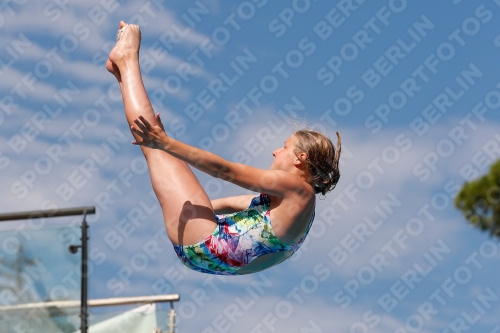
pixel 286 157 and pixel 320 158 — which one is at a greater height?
pixel 320 158

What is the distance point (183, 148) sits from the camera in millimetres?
4457

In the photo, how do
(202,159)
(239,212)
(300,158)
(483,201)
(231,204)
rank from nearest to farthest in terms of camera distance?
(202,159)
(300,158)
(239,212)
(231,204)
(483,201)

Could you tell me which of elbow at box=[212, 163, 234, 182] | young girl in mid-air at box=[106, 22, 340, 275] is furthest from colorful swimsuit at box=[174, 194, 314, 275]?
elbow at box=[212, 163, 234, 182]

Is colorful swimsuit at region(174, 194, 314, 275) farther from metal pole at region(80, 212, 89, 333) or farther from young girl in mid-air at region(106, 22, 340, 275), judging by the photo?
metal pole at region(80, 212, 89, 333)

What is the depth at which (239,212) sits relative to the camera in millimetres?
5234

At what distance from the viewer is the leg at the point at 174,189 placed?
16.2 feet

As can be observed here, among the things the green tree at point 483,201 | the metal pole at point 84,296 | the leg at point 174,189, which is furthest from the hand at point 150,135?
the green tree at point 483,201

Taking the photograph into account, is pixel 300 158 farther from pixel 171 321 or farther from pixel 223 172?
pixel 171 321

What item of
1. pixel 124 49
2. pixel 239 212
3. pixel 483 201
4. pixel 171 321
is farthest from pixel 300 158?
pixel 483 201

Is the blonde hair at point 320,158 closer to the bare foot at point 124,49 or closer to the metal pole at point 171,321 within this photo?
the bare foot at point 124,49

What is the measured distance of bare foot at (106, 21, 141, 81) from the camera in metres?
5.12

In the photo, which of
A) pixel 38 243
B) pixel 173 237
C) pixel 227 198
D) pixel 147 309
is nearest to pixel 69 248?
pixel 38 243

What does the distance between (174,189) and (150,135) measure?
57cm

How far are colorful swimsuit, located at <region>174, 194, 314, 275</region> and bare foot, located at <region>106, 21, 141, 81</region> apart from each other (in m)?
1.08
